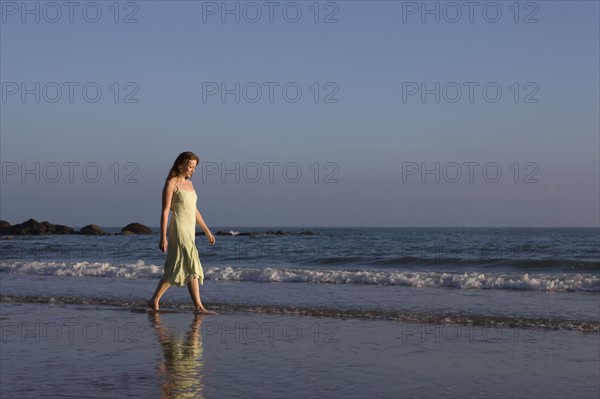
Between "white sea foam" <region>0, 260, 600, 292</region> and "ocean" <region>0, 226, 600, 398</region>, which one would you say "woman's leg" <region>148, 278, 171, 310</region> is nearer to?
"ocean" <region>0, 226, 600, 398</region>

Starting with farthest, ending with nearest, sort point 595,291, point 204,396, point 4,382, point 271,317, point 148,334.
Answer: point 595,291 < point 271,317 < point 148,334 < point 4,382 < point 204,396

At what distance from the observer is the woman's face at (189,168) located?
28.3 feet

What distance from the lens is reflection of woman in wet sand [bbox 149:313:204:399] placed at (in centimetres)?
498

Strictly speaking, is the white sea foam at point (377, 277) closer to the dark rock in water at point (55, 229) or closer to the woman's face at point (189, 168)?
the woman's face at point (189, 168)

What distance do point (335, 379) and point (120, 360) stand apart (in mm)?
1822

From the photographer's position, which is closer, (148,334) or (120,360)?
(120,360)

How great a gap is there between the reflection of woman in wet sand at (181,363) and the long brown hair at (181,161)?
172cm

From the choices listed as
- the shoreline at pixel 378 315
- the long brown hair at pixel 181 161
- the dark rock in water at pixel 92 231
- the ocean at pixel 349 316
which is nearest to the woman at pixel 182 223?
the long brown hair at pixel 181 161

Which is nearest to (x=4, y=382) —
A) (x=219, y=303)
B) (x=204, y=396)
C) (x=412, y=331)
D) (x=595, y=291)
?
(x=204, y=396)

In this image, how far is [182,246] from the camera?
888 centimetres

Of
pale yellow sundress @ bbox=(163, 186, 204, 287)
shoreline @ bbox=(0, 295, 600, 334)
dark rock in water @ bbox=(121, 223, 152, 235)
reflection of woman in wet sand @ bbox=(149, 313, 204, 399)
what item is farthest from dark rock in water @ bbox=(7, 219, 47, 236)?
reflection of woman in wet sand @ bbox=(149, 313, 204, 399)

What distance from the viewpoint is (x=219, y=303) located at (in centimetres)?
1103

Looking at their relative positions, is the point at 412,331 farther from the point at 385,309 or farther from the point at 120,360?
the point at 120,360

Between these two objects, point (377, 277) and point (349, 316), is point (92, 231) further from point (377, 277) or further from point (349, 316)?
point (349, 316)
